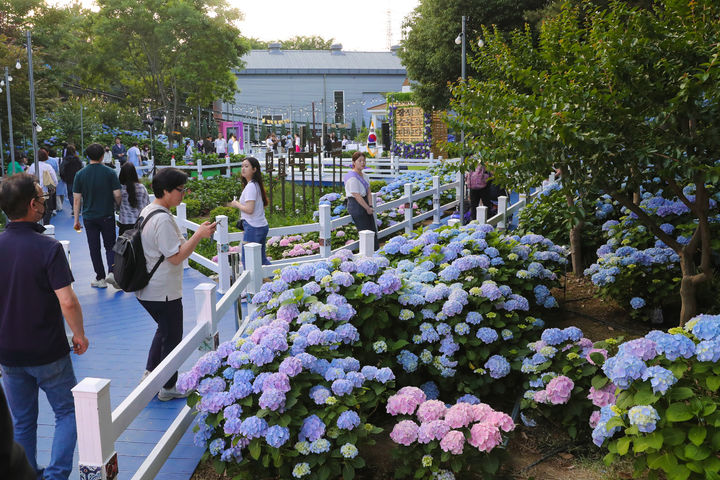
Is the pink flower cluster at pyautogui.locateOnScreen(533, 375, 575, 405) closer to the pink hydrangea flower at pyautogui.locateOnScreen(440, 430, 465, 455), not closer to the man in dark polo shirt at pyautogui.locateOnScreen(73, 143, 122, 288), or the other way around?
the pink hydrangea flower at pyautogui.locateOnScreen(440, 430, 465, 455)

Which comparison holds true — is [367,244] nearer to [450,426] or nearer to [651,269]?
[651,269]

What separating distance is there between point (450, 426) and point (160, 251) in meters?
2.50

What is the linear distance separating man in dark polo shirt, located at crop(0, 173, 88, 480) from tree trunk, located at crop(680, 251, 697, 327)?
4.74m

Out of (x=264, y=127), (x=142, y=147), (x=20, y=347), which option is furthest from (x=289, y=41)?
(x=20, y=347)

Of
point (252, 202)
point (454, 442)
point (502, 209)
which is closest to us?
point (454, 442)

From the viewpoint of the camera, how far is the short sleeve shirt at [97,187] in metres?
8.07

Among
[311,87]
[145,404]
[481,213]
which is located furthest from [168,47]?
[145,404]

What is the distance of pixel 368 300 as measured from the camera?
4.63m

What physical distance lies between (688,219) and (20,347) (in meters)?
6.02

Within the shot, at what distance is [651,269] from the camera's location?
6219 millimetres

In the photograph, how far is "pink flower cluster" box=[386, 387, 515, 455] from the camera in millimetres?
3465

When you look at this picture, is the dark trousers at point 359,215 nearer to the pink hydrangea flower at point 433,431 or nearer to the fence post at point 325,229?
the fence post at point 325,229

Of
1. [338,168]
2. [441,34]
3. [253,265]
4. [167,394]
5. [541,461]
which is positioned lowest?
[541,461]

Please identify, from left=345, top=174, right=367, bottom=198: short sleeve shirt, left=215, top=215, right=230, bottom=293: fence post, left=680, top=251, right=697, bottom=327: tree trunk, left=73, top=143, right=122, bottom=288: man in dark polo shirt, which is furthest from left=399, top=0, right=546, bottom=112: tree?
left=680, top=251, right=697, bottom=327: tree trunk
